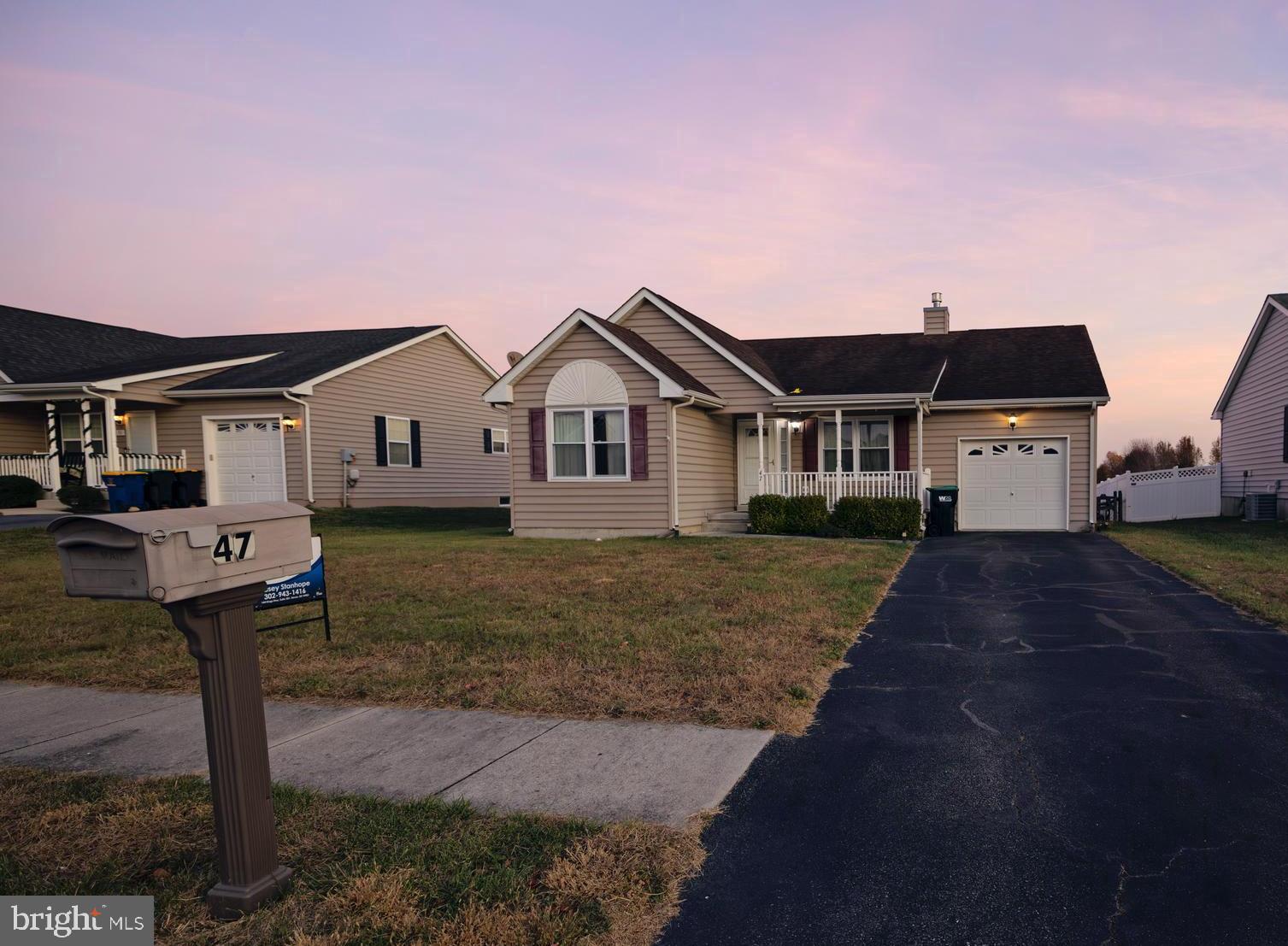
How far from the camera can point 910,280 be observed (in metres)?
25.3

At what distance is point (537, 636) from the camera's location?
7266 mm

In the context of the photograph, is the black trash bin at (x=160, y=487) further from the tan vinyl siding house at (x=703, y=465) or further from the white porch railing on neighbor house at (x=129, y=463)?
the tan vinyl siding house at (x=703, y=465)

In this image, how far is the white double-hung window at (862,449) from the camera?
63.8 feet

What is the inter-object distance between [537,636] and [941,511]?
527 inches

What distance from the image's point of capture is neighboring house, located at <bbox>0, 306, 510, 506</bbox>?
68.3 ft

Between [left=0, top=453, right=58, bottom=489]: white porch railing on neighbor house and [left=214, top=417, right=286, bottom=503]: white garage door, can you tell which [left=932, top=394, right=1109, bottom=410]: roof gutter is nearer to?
[left=214, top=417, right=286, bottom=503]: white garage door

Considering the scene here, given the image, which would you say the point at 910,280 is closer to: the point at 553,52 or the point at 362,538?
the point at 553,52

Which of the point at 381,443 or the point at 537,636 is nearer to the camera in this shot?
the point at 537,636

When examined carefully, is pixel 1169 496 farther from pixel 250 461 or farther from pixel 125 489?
pixel 125 489

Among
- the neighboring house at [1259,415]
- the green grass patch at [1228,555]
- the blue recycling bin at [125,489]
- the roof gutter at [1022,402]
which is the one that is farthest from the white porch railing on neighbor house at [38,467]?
the neighboring house at [1259,415]

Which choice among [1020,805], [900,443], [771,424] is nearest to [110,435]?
[771,424]

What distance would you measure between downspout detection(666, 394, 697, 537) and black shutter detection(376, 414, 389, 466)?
10740 millimetres

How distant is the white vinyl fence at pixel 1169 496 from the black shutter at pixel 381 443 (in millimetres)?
22392
